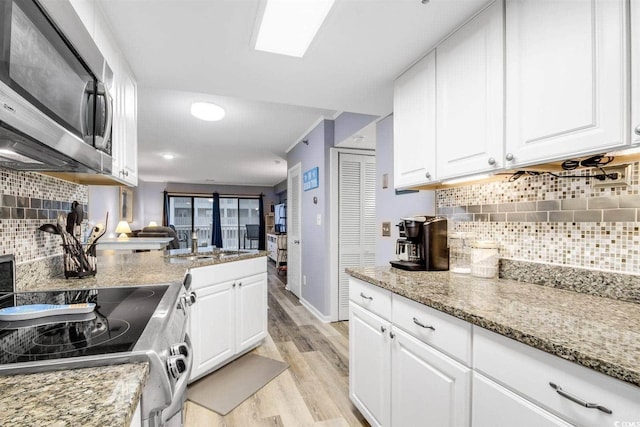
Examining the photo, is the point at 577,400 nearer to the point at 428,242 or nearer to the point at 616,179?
the point at 616,179

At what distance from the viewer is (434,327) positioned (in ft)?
4.03

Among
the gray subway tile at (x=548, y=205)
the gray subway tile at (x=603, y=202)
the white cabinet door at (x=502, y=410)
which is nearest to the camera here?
the white cabinet door at (x=502, y=410)

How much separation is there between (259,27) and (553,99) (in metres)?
1.24

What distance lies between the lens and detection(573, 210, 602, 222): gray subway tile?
4.15 feet

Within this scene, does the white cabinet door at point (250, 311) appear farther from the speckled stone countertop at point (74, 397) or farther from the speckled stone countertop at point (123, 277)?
the speckled stone countertop at point (74, 397)

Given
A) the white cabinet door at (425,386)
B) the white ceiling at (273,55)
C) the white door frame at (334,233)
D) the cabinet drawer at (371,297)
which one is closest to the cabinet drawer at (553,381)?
the white cabinet door at (425,386)

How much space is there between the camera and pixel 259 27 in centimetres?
150

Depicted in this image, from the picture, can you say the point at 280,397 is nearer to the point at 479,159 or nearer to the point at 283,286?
the point at 479,159

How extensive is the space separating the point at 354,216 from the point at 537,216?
7.81 ft

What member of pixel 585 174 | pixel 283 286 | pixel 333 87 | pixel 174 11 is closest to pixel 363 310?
pixel 585 174

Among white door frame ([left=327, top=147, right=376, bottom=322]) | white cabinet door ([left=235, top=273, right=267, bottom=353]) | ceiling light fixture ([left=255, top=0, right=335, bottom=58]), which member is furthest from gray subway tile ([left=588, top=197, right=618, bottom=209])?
white door frame ([left=327, top=147, right=376, bottom=322])

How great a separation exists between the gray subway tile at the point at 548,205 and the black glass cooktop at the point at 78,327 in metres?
1.66

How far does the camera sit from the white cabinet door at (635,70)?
90cm

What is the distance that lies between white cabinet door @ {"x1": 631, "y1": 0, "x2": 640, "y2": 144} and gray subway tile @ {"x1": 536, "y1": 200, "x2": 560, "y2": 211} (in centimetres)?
56
